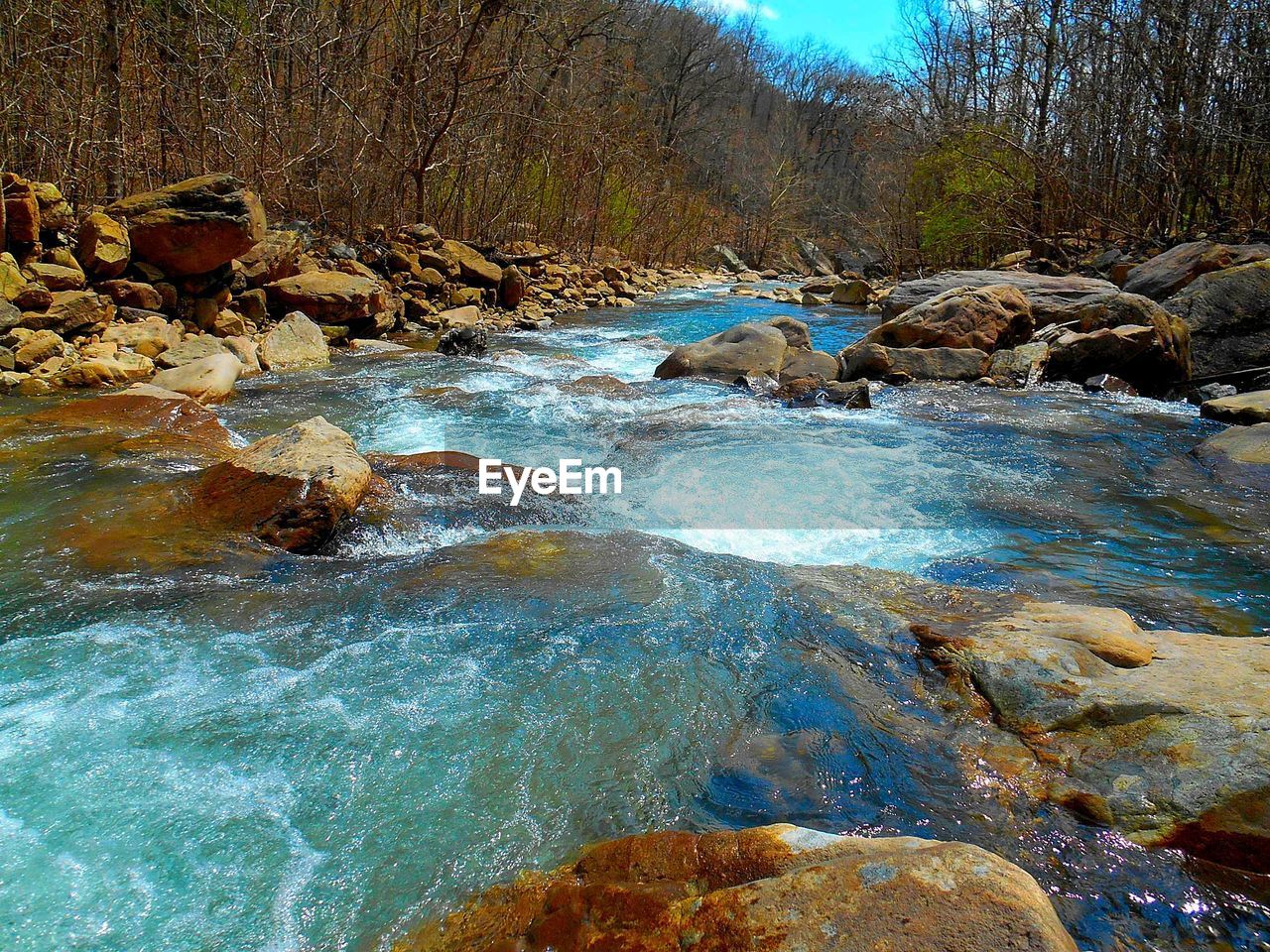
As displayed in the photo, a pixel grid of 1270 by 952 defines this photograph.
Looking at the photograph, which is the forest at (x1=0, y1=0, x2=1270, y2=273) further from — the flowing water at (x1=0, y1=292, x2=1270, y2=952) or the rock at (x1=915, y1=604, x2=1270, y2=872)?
the rock at (x1=915, y1=604, x2=1270, y2=872)

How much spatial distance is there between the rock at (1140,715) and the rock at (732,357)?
6.10 meters

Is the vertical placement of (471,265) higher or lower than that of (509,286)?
higher

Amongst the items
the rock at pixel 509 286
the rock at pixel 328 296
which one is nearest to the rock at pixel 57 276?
the rock at pixel 328 296

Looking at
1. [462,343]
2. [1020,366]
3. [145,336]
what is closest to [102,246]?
[145,336]

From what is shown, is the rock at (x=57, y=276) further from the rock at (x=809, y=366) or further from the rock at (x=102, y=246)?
the rock at (x=809, y=366)

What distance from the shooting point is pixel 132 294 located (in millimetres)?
7582

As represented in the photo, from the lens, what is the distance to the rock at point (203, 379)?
A: 255 inches

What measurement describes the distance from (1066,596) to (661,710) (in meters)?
2.09

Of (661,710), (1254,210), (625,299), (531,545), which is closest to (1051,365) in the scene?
(1254,210)

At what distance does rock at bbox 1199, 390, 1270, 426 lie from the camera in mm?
6355

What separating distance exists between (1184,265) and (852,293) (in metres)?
9.61

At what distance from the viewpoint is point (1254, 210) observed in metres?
11.4

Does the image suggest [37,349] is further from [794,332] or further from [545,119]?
[545,119]

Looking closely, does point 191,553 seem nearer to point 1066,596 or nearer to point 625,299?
point 1066,596
